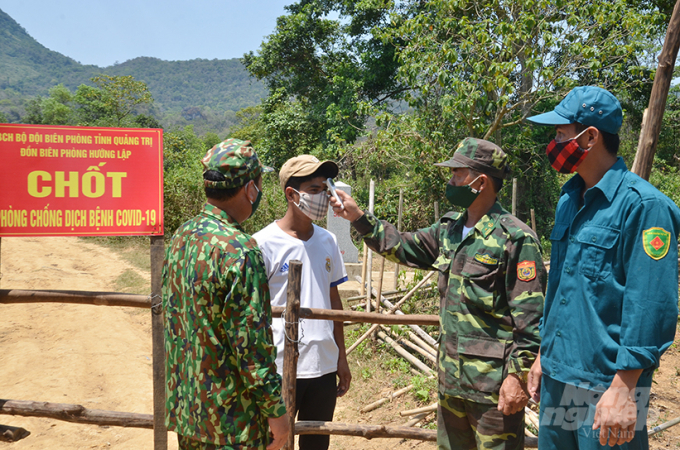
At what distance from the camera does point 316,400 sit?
269 centimetres

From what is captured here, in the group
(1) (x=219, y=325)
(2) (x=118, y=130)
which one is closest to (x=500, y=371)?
(1) (x=219, y=325)

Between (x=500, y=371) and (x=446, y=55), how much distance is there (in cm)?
810

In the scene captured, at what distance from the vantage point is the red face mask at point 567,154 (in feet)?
6.06

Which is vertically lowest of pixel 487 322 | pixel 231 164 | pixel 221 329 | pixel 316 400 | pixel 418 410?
pixel 418 410

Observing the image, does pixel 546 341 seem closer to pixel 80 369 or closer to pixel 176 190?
pixel 80 369

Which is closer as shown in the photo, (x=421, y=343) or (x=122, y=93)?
(x=421, y=343)

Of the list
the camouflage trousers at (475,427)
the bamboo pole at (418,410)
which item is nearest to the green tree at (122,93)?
the bamboo pole at (418,410)

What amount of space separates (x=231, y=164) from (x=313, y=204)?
2.75 ft

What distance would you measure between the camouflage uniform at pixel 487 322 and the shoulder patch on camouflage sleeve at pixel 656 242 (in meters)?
0.54

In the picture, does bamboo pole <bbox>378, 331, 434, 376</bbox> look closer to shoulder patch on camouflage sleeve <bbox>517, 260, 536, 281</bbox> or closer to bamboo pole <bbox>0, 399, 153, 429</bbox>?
bamboo pole <bbox>0, 399, 153, 429</bbox>

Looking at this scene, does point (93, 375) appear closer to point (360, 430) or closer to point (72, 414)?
point (72, 414)

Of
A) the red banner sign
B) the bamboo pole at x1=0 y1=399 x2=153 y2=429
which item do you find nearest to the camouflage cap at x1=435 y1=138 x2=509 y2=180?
the red banner sign

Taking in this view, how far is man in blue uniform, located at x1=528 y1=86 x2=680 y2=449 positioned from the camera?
1.58m

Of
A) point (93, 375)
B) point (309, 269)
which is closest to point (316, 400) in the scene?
point (309, 269)
